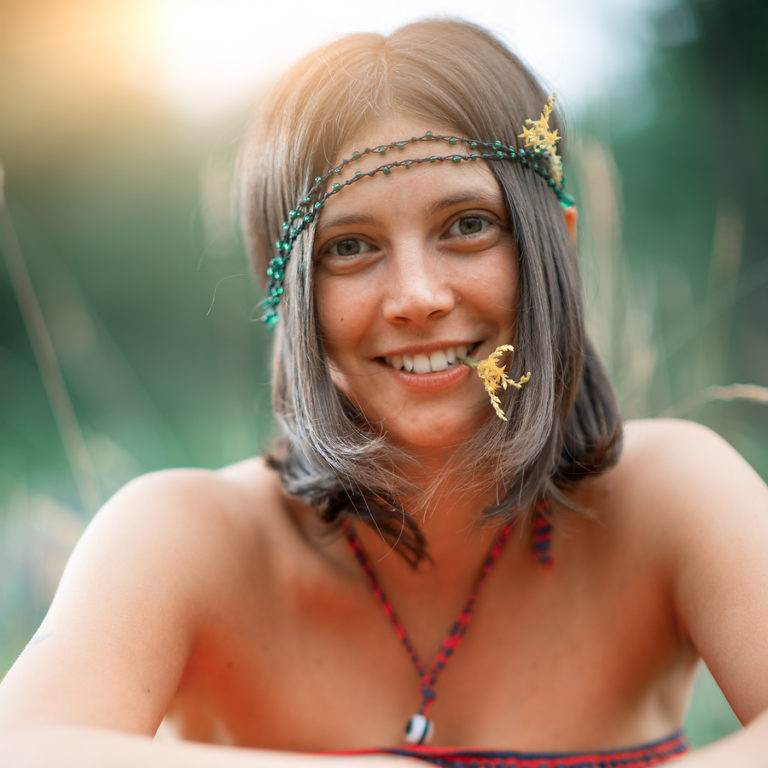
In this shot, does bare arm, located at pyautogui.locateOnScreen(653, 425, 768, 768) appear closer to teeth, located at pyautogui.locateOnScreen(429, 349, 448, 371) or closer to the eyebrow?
teeth, located at pyautogui.locateOnScreen(429, 349, 448, 371)

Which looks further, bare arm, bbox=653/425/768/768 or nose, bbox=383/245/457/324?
nose, bbox=383/245/457/324

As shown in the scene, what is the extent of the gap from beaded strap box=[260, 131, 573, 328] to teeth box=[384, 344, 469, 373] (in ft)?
1.00

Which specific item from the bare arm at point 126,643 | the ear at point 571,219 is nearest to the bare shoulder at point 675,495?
the ear at point 571,219

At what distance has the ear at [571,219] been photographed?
167 centimetres

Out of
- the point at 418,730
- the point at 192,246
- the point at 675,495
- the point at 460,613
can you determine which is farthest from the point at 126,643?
the point at 192,246

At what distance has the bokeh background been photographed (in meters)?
2.46

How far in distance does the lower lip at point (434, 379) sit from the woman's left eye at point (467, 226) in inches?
9.6

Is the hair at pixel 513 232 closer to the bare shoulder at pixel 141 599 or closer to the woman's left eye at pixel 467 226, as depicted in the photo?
the woman's left eye at pixel 467 226

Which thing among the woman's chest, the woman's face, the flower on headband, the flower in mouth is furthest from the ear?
the woman's chest

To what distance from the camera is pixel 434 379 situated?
1433mm

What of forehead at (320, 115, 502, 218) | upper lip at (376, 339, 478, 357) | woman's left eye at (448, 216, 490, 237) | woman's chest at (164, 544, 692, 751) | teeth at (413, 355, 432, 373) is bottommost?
woman's chest at (164, 544, 692, 751)

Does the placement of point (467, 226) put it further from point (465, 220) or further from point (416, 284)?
point (416, 284)

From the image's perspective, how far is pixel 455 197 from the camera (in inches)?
54.5

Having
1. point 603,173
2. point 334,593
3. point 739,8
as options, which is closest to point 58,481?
point 334,593
